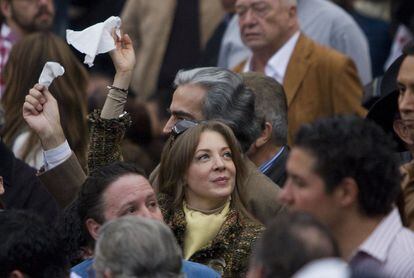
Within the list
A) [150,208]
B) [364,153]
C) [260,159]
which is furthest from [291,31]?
[364,153]

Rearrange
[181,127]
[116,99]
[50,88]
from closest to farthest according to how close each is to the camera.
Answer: [116,99]
[181,127]
[50,88]

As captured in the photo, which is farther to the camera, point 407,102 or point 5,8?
point 5,8

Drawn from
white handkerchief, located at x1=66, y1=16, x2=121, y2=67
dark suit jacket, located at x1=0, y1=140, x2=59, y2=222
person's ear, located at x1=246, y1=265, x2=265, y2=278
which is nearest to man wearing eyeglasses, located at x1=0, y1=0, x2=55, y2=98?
dark suit jacket, located at x1=0, y1=140, x2=59, y2=222

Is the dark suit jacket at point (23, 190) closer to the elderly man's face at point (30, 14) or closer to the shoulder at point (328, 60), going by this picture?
the shoulder at point (328, 60)

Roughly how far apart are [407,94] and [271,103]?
140 cm

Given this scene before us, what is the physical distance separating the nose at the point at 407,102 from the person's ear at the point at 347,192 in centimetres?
116

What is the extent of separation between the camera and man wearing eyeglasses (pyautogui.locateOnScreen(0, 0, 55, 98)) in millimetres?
10000

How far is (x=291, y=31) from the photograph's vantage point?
8.82 metres

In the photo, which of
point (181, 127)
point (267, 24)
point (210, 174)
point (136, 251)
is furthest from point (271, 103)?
point (136, 251)

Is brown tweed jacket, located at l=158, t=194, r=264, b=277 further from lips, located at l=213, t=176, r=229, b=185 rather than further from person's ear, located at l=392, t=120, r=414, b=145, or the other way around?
person's ear, located at l=392, t=120, r=414, b=145

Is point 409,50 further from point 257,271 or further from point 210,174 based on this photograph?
point 257,271

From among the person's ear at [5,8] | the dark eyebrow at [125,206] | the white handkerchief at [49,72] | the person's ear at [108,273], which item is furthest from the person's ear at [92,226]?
the person's ear at [5,8]

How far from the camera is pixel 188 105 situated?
7.10m

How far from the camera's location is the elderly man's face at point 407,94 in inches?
237
